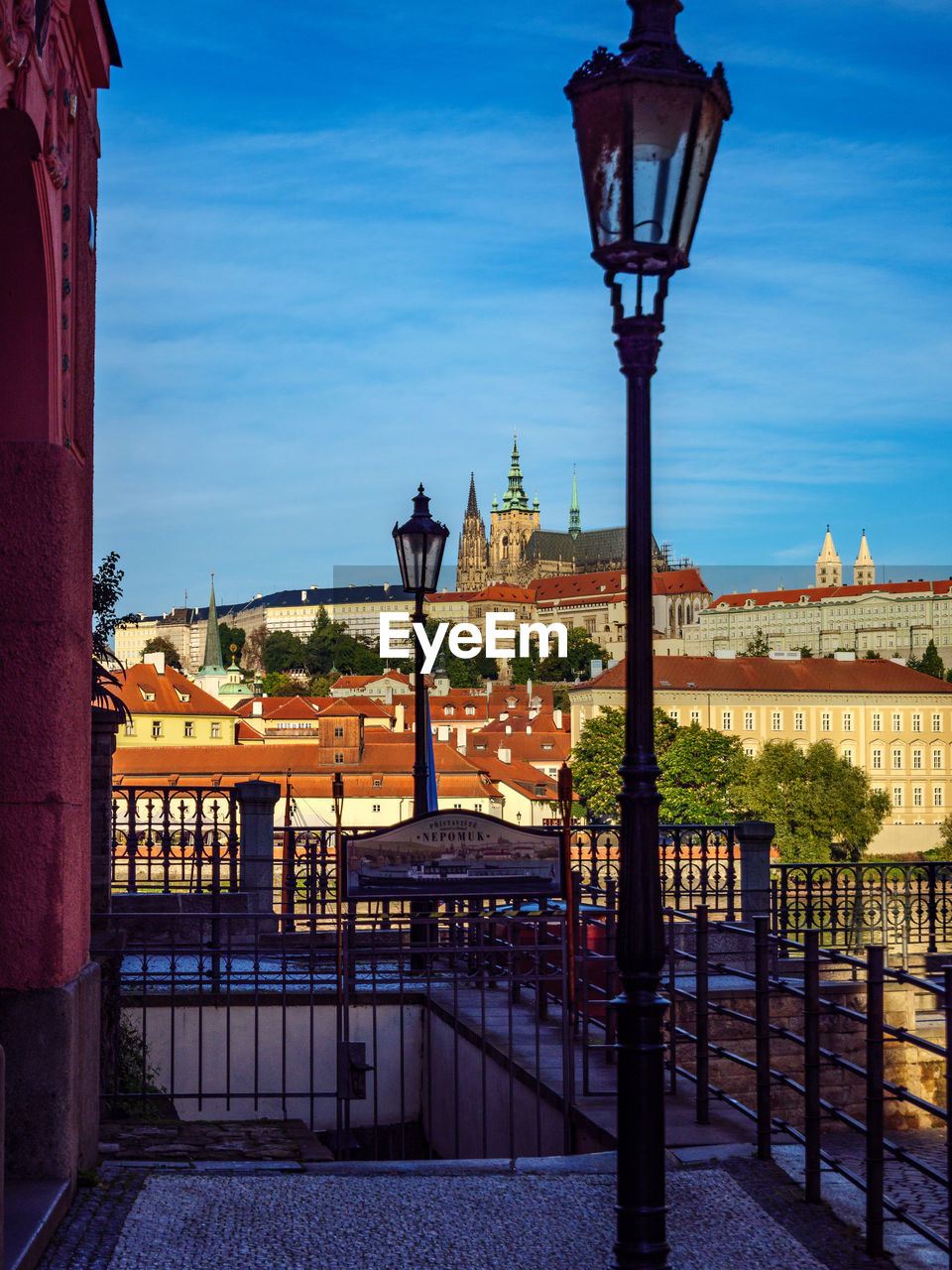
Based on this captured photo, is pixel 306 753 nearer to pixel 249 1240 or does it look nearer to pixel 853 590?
pixel 249 1240

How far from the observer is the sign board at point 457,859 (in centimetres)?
756

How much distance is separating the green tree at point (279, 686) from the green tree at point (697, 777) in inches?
3780

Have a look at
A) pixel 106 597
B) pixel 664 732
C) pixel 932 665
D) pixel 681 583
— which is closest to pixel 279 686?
pixel 681 583

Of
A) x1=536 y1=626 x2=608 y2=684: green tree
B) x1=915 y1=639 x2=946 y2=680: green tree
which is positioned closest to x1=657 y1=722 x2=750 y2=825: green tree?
x1=915 y1=639 x2=946 y2=680: green tree

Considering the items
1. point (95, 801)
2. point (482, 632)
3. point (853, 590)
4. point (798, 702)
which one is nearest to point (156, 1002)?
point (95, 801)

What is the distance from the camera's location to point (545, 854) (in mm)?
7641

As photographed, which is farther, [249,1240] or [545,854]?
[545,854]

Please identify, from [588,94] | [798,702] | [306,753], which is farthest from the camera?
[798,702]

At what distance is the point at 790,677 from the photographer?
120 metres

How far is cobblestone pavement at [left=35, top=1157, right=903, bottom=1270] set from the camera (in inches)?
202

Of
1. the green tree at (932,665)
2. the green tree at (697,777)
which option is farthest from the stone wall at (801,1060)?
the green tree at (932,665)

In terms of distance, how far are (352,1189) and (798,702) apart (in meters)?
115

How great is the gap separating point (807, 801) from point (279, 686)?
9747 cm

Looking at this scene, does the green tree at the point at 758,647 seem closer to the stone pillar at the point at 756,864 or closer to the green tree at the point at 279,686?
the green tree at the point at 279,686
